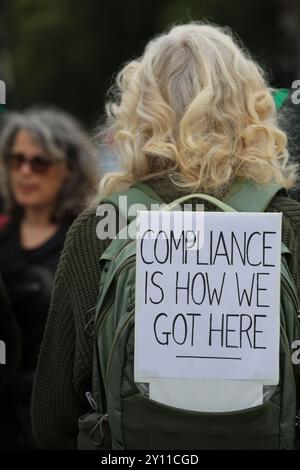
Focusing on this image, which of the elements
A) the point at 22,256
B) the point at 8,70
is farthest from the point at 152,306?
the point at 8,70

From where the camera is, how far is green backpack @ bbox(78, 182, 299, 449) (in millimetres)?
2664

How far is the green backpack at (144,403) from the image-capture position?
2.66 metres

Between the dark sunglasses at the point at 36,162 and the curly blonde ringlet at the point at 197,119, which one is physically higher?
the curly blonde ringlet at the point at 197,119

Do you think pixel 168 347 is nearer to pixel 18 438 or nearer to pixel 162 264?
pixel 162 264

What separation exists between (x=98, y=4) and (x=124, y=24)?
0.50 meters

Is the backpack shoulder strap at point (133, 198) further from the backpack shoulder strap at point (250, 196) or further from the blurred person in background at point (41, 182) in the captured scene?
the blurred person in background at point (41, 182)

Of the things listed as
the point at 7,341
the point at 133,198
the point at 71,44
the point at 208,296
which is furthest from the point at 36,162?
the point at 71,44

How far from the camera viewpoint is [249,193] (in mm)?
2895

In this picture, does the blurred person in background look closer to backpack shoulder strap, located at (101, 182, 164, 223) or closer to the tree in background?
backpack shoulder strap, located at (101, 182, 164, 223)

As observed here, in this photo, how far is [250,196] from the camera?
2887 millimetres

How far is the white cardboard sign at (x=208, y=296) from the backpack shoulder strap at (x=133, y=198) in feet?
0.41

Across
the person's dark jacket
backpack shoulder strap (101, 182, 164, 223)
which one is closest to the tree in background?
the person's dark jacket

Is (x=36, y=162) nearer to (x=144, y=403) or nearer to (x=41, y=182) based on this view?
(x=41, y=182)

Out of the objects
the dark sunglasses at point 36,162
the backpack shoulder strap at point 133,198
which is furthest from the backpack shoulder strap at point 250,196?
the dark sunglasses at point 36,162
